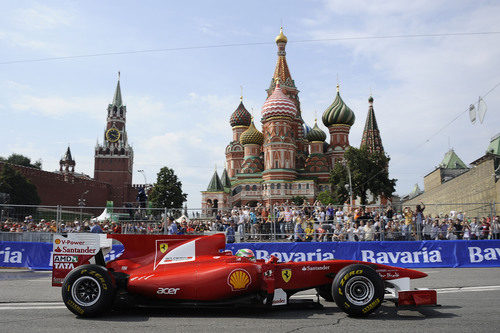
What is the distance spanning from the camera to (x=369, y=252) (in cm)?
1567

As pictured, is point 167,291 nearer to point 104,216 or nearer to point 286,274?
point 286,274

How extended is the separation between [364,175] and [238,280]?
5759 cm

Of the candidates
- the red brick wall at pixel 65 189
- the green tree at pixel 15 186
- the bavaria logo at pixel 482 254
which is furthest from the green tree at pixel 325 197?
the bavaria logo at pixel 482 254

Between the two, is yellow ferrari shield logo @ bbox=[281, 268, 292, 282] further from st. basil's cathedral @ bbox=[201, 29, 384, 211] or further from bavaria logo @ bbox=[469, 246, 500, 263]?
st. basil's cathedral @ bbox=[201, 29, 384, 211]

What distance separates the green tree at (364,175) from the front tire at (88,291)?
5720 cm

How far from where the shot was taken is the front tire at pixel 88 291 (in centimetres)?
639

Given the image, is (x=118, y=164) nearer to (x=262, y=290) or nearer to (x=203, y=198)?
(x=203, y=198)

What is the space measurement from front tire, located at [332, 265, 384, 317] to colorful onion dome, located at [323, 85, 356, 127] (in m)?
82.1

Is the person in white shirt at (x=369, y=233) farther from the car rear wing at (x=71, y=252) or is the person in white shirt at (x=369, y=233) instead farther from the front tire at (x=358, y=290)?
the car rear wing at (x=71, y=252)

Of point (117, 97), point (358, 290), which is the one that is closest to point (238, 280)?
point (358, 290)

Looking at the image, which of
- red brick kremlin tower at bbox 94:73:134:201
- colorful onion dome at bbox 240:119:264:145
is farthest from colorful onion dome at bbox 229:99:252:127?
red brick kremlin tower at bbox 94:73:134:201

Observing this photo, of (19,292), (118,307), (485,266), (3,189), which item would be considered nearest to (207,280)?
(118,307)

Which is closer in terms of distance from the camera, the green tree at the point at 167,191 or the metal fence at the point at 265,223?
the metal fence at the point at 265,223

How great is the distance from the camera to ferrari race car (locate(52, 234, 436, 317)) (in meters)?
6.42
